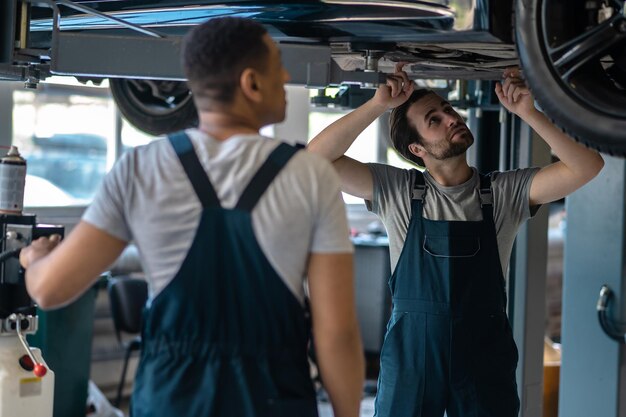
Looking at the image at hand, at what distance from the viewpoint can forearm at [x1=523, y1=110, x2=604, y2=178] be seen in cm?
252

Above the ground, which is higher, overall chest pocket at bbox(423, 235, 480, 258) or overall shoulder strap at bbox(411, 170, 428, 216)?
overall shoulder strap at bbox(411, 170, 428, 216)

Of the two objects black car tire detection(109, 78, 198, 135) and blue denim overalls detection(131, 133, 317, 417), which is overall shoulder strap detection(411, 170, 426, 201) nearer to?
blue denim overalls detection(131, 133, 317, 417)

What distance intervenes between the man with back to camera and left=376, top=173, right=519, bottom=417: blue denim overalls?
3.05 ft

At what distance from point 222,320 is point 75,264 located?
246mm

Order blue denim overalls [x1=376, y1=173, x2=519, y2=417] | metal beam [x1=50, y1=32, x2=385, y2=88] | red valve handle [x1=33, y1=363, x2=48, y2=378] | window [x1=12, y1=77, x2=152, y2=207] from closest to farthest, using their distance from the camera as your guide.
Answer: metal beam [x1=50, y1=32, x2=385, y2=88]
blue denim overalls [x1=376, y1=173, x2=519, y2=417]
red valve handle [x1=33, y1=363, x2=48, y2=378]
window [x1=12, y1=77, x2=152, y2=207]

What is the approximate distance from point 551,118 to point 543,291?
→ 157cm

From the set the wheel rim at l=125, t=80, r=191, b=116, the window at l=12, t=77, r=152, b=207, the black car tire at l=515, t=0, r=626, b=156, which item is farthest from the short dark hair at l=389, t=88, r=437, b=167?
the window at l=12, t=77, r=152, b=207

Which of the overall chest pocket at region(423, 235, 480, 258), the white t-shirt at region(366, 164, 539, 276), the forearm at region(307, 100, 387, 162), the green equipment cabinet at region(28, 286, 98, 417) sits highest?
the forearm at region(307, 100, 387, 162)

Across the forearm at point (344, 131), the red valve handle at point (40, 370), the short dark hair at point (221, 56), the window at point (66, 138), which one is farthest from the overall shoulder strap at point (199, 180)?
the window at point (66, 138)

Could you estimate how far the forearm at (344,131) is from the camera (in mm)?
2631

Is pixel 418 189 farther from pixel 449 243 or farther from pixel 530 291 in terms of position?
pixel 530 291

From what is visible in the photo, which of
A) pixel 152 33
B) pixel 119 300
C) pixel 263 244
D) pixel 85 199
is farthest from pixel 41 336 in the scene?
pixel 263 244

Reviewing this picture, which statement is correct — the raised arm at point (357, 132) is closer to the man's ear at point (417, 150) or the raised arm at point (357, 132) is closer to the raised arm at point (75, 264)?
the man's ear at point (417, 150)

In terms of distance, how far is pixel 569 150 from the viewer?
8.27 feet
